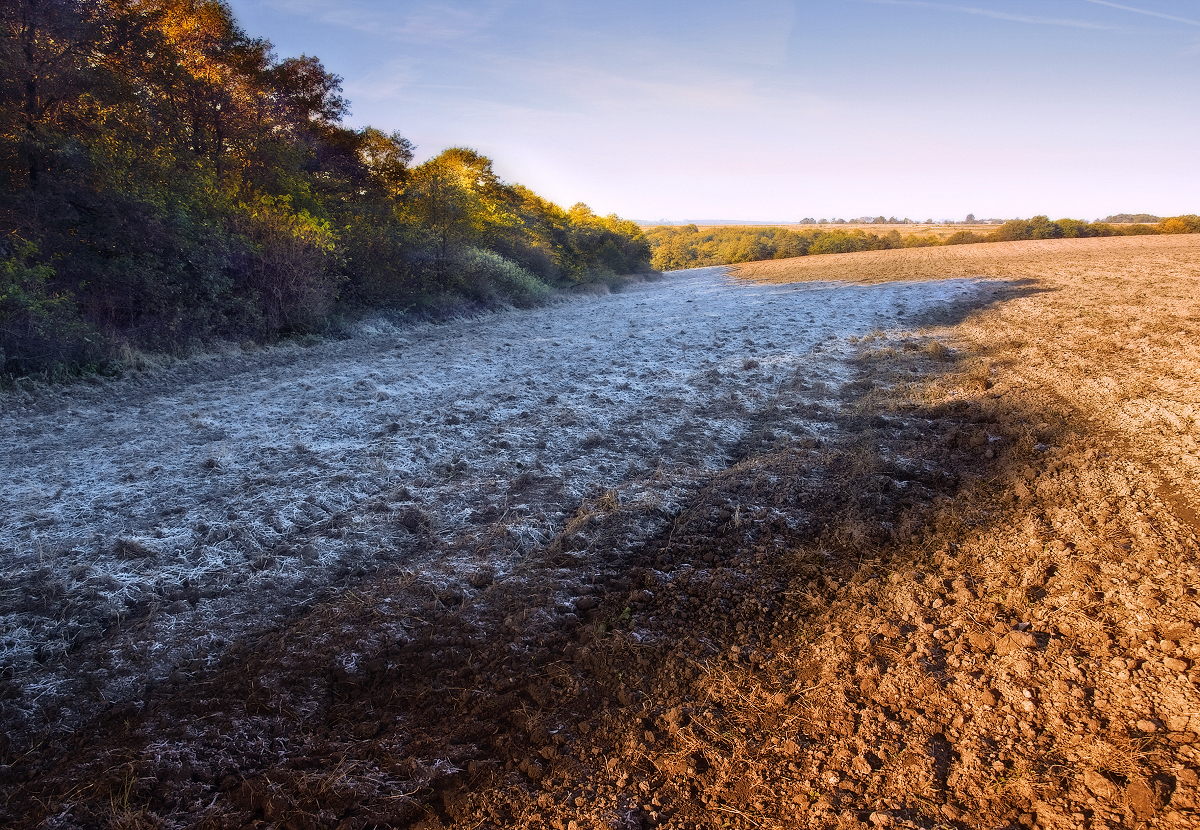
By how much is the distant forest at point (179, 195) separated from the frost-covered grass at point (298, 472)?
4.25 feet

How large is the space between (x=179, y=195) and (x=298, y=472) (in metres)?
8.14

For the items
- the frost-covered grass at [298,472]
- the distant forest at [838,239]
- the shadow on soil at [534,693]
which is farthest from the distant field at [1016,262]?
the shadow on soil at [534,693]

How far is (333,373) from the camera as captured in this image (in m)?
10.0

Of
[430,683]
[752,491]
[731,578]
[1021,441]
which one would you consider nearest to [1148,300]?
[1021,441]

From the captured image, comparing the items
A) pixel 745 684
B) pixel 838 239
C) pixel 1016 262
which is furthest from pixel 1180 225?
pixel 745 684

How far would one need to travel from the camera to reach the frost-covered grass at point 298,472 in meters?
3.62

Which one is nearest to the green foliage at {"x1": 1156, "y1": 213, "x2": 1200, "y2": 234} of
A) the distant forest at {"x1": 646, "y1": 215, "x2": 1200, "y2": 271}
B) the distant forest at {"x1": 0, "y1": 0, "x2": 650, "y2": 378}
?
the distant forest at {"x1": 646, "y1": 215, "x2": 1200, "y2": 271}

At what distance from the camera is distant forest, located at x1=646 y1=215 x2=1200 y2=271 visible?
161 ft

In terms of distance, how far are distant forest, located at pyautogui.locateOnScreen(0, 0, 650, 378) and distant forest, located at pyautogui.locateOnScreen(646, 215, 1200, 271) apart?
29496 mm

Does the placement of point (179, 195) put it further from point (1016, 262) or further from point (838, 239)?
point (838, 239)

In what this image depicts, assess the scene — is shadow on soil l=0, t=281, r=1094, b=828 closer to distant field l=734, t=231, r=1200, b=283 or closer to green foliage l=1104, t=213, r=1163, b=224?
distant field l=734, t=231, r=1200, b=283

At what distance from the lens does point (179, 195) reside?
34.0ft

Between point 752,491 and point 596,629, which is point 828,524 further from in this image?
point 596,629

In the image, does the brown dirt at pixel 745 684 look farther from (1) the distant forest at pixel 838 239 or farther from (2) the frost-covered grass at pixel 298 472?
(1) the distant forest at pixel 838 239
